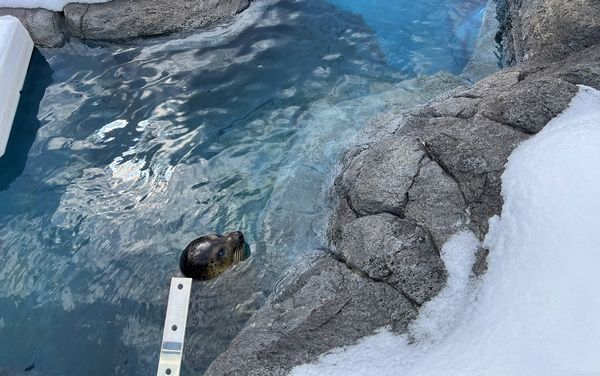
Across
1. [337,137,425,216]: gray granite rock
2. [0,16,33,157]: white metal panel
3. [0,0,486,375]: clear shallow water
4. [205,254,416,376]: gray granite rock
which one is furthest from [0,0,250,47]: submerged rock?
[205,254,416,376]: gray granite rock

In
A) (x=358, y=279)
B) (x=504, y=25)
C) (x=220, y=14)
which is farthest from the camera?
(x=220, y=14)

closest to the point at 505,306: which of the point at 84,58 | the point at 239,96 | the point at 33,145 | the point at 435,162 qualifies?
the point at 435,162

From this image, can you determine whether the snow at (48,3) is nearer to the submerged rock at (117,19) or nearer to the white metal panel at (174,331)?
the submerged rock at (117,19)

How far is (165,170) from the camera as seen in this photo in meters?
4.78

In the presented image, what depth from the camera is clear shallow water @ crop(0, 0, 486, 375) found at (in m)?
3.86

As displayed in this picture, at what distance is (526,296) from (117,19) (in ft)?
16.4

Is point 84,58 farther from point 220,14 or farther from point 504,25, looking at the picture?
point 504,25

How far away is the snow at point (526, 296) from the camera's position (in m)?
2.47

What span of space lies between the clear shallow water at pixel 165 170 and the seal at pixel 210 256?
10 centimetres

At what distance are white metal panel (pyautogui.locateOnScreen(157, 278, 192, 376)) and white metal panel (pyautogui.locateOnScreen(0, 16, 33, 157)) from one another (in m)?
3.14

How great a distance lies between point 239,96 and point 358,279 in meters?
2.81

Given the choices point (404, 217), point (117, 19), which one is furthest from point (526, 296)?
point (117, 19)

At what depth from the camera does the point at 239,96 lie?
17.6 feet

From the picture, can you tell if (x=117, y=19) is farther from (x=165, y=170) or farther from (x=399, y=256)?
(x=399, y=256)
